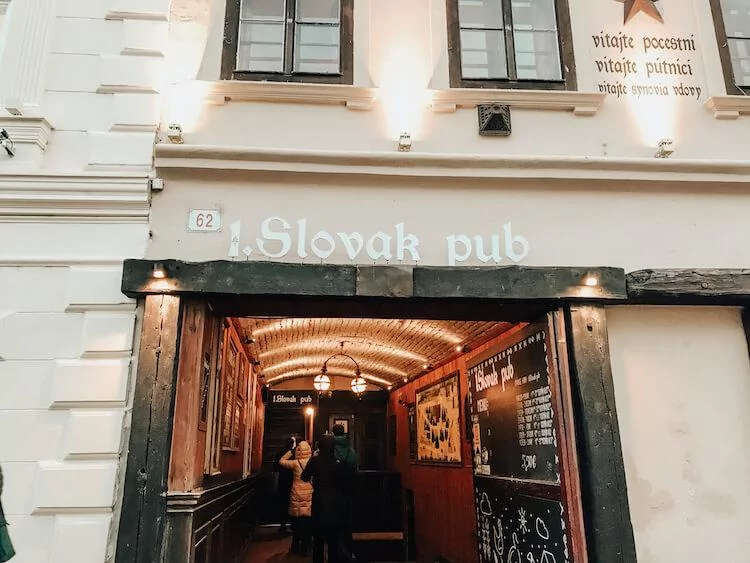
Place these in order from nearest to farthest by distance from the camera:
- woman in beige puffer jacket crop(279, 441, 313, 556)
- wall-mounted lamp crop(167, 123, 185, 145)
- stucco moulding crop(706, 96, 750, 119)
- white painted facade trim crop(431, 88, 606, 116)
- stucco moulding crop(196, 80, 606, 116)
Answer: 1. wall-mounted lamp crop(167, 123, 185, 145)
2. stucco moulding crop(196, 80, 606, 116)
3. white painted facade trim crop(431, 88, 606, 116)
4. stucco moulding crop(706, 96, 750, 119)
5. woman in beige puffer jacket crop(279, 441, 313, 556)

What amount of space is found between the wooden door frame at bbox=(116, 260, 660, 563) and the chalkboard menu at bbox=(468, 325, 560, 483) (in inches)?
14.0

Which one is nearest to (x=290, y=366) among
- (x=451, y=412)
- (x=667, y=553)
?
(x=451, y=412)

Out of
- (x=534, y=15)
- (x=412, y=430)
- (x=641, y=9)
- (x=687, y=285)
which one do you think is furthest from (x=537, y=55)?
(x=412, y=430)

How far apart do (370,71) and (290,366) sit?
372 inches

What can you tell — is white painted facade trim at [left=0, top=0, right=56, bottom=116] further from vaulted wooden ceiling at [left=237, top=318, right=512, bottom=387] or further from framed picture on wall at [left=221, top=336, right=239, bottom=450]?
vaulted wooden ceiling at [left=237, top=318, right=512, bottom=387]

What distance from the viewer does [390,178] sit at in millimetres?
5488

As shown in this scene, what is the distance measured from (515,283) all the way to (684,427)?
6.15 feet

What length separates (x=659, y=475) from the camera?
16.6 feet

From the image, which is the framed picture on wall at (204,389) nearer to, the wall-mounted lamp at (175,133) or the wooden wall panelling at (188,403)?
the wooden wall panelling at (188,403)

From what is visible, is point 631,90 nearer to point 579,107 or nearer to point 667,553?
point 579,107

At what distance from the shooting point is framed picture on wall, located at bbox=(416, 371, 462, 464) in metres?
9.60

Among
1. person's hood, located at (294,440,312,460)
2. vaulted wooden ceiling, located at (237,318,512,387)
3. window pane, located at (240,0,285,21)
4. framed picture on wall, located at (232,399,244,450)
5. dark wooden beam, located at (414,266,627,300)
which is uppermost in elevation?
window pane, located at (240,0,285,21)

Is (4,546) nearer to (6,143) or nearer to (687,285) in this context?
(6,143)

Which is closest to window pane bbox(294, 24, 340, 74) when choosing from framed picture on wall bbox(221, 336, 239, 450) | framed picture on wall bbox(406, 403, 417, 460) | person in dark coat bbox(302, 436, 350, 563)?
framed picture on wall bbox(221, 336, 239, 450)
